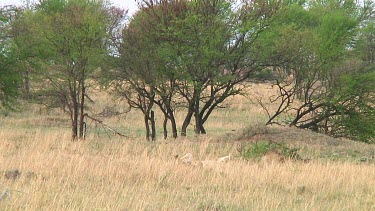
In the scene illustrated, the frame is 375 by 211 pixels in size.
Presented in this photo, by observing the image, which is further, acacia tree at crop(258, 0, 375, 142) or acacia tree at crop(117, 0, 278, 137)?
acacia tree at crop(258, 0, 375, 142)

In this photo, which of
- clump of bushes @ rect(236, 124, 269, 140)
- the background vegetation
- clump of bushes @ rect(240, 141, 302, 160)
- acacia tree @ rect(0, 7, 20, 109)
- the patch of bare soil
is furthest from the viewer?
acacia tree @ rect(0, 7, 20, 109)

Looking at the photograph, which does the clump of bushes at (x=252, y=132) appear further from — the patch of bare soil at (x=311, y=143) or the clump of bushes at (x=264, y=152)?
the clump of bushes at (x=264, y=152)

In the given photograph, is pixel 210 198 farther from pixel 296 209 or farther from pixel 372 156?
pixel 372 156

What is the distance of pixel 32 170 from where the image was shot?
24.9 feet

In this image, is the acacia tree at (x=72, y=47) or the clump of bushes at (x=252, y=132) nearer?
the clump of bushes at (x=252, y=132)

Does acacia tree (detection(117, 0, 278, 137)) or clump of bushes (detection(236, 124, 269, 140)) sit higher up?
acacia tree (detection(117, 0, 278, 137))

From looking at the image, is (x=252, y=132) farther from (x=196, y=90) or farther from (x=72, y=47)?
(x=72, y=47)

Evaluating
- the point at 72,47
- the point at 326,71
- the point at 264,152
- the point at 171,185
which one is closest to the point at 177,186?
the point at 171,185

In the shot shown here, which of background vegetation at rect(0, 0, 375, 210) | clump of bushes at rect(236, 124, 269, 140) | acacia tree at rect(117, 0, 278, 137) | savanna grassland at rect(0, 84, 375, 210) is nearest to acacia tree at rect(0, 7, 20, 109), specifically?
background vegetation at rect(0, 0, 375, 210)

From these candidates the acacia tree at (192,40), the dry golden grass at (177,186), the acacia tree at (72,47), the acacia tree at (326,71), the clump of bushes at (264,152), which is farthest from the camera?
the acacia tree at (326,71)

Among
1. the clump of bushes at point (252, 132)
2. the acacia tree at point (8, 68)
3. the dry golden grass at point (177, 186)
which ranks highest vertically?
the acacia tree at point (8, 68)

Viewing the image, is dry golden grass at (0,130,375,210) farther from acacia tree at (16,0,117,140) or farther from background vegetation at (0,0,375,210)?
acacia tree at (16,0,117,140)

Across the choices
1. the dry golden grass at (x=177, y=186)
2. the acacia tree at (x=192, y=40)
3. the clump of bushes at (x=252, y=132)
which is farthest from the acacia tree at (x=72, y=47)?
the dry golden grass at (x=177, y=186)

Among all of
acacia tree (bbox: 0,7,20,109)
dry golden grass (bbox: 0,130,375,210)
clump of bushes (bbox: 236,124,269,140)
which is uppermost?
acacia tree (bbox: 0,7,20,109)
